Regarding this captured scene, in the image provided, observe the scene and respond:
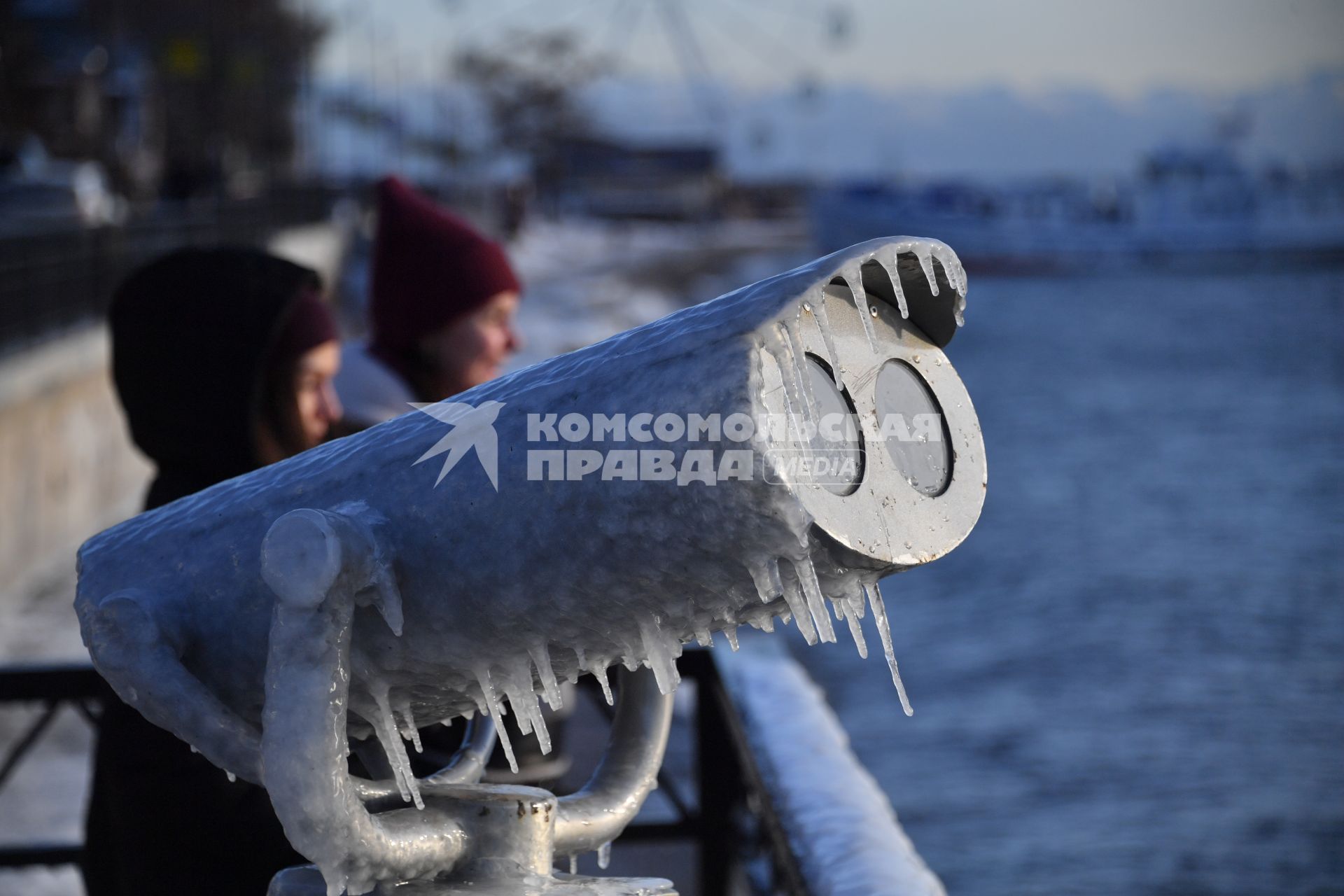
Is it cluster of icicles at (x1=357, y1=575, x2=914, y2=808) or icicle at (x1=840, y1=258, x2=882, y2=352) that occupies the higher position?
icicle at (x1=840, y1=258, x2=882, y2=352)

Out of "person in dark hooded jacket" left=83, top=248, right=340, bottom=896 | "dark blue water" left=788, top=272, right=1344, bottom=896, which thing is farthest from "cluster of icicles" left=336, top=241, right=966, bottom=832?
"dark blue water" left=788, top=272, right=1344, bottom=896

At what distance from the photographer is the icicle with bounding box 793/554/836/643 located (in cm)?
112

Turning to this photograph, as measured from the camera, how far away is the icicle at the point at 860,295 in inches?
45.2

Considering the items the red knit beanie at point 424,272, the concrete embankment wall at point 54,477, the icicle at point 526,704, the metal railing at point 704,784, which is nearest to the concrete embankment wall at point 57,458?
the concrete embankment wall at point 54,477

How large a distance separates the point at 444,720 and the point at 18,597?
7239 millimetres

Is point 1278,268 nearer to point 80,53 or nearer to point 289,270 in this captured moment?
point 80,53

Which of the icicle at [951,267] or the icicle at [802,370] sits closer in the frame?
the icicle at [802,370]

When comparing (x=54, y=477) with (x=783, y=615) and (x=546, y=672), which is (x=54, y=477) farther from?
(x=783, y=615)

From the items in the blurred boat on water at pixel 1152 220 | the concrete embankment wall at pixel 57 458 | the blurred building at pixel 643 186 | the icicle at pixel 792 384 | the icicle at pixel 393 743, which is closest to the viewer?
the icicle at pixel 792 384

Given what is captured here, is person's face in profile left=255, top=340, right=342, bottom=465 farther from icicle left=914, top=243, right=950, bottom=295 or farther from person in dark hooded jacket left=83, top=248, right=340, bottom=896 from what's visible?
icicle left=914, top=243, right=950, bottom=295

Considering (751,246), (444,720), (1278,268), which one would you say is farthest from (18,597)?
(751,246)

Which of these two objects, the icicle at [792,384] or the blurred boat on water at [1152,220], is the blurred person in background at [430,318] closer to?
the icicle at [792,384]

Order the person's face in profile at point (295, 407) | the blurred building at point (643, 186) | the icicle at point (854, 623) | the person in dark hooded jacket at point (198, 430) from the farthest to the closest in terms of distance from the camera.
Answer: the blurred building at point (643, 186) → the person's face in profile at point (295, 407) → the person in dark hooded jacket at point (198, 430) → the icicle at point (854, 623)

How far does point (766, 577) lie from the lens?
1.12 m
